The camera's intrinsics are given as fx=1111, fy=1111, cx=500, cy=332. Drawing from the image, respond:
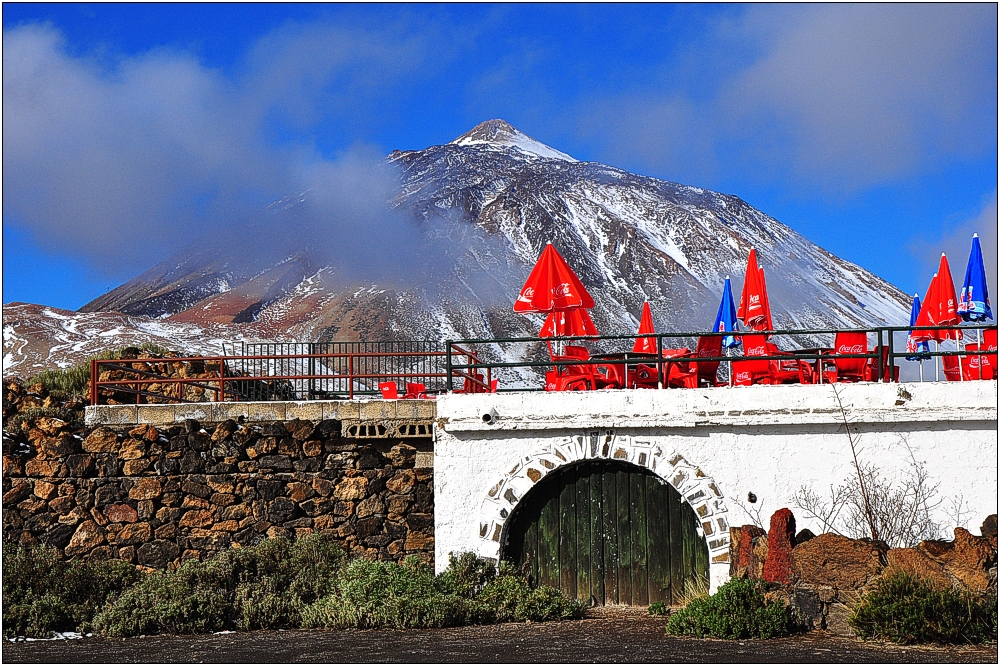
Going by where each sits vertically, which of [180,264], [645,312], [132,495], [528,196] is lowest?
[132,495]

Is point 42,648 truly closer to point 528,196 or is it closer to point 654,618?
point 654,618

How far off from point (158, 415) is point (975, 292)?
9.72m

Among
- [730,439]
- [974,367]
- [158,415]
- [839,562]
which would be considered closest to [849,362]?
[974,367]

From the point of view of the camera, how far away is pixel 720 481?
10992 millimetres

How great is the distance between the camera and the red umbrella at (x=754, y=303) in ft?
41.2

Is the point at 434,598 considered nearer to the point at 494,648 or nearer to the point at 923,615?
the point at 494,648

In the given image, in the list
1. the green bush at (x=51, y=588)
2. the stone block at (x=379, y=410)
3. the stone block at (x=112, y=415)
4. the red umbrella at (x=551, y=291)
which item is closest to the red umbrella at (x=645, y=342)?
the red umbrella at (x=551, y=291)

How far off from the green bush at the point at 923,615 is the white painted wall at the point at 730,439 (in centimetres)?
154

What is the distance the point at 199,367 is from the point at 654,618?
9496 mm

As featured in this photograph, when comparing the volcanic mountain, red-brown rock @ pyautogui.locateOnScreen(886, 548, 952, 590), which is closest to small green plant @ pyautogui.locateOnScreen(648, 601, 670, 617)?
red-brown rock @ pyautogui.locateOnScreen(886, 548, 952, 590)

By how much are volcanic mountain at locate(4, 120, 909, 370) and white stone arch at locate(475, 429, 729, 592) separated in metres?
44.1

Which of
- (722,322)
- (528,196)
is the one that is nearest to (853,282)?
(528,196)

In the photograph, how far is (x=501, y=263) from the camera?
89.6m

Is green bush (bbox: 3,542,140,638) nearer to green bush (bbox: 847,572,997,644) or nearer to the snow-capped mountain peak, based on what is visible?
green bush (bbox: 847,572,997,644)
